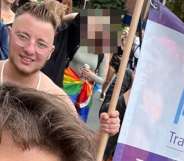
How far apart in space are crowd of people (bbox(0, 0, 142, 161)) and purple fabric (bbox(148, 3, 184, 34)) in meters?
0.48

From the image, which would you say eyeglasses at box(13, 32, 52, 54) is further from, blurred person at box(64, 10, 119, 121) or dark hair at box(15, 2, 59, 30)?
blurred person at box(64, 10, 119, 121)

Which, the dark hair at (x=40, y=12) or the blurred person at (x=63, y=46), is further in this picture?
the blurred person at (x=63, y=46)

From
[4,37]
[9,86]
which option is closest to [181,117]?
[4,37]

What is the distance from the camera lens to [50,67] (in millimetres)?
4488

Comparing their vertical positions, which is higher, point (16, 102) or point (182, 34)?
point (16, 102)

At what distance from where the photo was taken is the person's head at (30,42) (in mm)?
2998

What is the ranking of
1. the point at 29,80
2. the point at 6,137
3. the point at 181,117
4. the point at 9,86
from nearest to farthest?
1. the point at 6,137
2. the point at 9,86
3. the point at 29,80
4. the point at 181,117

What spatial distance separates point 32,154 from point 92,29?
2970 millimetres

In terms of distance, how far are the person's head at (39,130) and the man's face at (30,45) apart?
5.55 ft

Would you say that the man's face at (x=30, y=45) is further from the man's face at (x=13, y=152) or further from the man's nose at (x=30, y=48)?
the man's face at (x=13, y=152)

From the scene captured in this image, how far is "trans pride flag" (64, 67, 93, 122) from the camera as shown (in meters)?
5.48

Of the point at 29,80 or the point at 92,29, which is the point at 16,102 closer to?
the point at 29,80

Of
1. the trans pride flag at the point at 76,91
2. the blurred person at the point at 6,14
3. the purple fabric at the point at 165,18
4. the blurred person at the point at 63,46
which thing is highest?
the purple fabric at the point at 165,18

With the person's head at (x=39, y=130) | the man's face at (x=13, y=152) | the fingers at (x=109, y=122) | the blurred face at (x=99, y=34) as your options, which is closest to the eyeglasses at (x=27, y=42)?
the fingers at (x=109, y=122)
